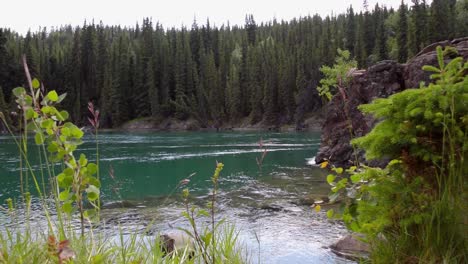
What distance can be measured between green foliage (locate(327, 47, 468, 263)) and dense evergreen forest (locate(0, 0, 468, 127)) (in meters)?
82.1

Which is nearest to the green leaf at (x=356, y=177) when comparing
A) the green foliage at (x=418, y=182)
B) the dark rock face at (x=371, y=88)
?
the green foliage at (x=418, y=182)

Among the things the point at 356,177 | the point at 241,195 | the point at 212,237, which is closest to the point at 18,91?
the point at 212,237

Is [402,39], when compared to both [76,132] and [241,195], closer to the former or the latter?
[241,195]

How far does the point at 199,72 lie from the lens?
118 metres

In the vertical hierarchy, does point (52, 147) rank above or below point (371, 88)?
below

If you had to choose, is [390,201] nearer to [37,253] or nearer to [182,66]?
[37,253]

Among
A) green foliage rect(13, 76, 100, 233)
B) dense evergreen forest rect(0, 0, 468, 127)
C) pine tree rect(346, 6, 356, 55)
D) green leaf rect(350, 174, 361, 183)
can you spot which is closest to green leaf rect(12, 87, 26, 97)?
green foliage rect(13, 76, 100, 233)

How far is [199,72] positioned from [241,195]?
333ft

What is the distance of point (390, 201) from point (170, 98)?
103m

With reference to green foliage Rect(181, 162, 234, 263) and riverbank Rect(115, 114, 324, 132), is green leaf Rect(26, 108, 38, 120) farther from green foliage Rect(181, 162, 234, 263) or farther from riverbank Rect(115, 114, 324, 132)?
riverbank Rect(115, 114, 324, 132)

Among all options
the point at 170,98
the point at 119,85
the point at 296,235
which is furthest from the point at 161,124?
the point at 296,235

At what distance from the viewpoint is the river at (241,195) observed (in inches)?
450

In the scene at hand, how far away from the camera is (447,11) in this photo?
3127 inches

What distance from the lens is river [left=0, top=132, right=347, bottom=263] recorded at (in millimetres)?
11438
